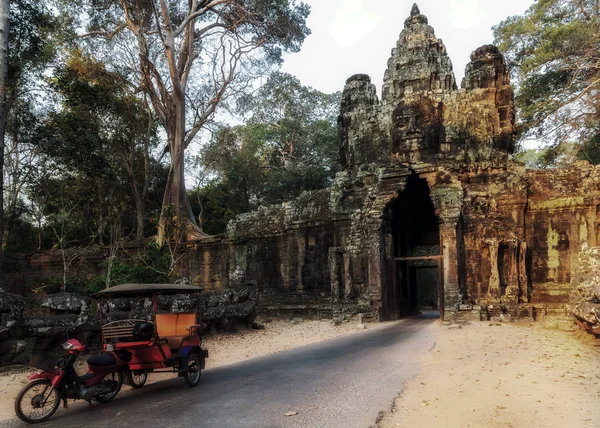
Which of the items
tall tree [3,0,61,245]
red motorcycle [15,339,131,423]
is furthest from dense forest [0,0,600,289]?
red motorcycle [15,339,131,423]

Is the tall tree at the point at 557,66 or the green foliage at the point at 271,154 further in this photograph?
the green foliage at the point at 271,154

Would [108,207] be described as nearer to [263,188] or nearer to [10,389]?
[263,188]

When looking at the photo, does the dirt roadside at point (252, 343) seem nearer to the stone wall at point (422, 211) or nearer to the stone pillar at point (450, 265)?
the stone wall at point (422, 211)

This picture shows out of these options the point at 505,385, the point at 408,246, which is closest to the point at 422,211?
the point at 408,246

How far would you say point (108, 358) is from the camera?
624 cm

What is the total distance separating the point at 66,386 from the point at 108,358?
0.60m

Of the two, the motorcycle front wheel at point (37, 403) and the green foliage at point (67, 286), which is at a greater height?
the green foliage at point (67, 286)

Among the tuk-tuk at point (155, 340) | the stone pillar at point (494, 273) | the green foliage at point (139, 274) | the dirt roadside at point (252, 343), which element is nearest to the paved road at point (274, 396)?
the tuk-tuk at point (155, 340)

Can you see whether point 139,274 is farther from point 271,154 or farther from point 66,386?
point 271,154

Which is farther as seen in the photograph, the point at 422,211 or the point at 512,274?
the point at 422,211

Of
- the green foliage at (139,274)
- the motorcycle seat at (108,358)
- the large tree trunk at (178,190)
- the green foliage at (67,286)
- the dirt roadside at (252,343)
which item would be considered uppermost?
the large tree trunk at (178,190)

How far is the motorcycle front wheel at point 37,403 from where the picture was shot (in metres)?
5.39

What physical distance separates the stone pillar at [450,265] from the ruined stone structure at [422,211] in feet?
0.10

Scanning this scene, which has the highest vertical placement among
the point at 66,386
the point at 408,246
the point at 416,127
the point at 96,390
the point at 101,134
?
the point at 101,134
